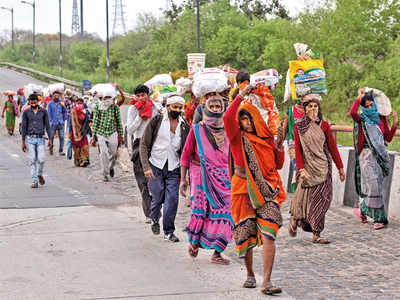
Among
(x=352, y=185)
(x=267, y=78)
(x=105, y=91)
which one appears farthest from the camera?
(x=105, y=91)

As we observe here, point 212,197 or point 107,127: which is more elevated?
point 107,127

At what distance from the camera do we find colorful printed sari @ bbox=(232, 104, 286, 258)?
6.18 meters

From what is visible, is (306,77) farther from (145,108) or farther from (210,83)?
(145,108)

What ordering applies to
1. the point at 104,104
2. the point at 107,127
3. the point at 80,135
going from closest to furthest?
the point at 104,104 → the point at 107,127 → the point at 80,135

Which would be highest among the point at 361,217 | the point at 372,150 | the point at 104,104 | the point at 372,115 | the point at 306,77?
the point at 306,77

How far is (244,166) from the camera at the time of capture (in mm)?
6316

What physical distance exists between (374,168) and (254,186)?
141 inches

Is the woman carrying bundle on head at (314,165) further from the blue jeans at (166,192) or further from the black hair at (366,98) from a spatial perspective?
the blue jeans at (166,192)

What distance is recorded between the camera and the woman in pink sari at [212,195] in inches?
290

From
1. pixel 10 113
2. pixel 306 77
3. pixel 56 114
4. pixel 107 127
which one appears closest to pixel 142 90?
pixel 306 77

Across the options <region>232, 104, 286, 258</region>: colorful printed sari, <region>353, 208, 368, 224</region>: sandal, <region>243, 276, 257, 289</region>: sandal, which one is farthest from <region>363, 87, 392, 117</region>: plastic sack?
<region>243, 276, 257, 289</region>: sandal

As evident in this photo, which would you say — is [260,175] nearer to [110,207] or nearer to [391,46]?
[110,207]

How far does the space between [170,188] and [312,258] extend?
76.2 inches

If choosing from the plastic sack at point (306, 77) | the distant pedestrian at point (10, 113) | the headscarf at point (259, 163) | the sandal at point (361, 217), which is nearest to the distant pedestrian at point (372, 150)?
the sandal at point (361, 217)
